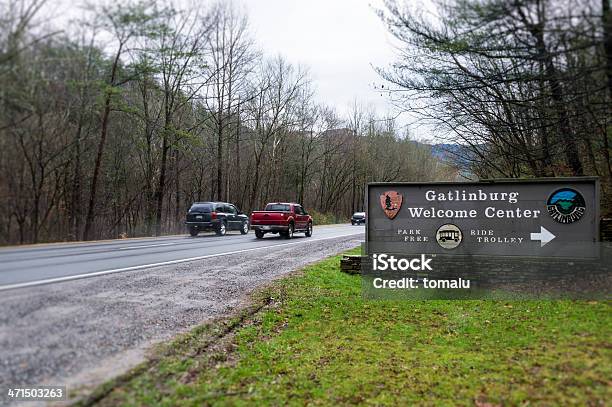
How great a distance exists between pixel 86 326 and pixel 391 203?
606 cm

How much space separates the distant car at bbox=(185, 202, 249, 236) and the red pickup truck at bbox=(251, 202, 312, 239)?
1577 millimetres

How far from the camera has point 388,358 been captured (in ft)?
18.3

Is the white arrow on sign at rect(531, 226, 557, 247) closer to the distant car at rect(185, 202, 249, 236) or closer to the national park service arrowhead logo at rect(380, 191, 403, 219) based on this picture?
the national park service arrowhead logo at rect(380, 191, 403, 219)

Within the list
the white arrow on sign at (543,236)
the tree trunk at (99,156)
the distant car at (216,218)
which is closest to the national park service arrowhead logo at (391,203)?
the white arrow on sign at (543,236)

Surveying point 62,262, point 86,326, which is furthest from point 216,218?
point 86,326

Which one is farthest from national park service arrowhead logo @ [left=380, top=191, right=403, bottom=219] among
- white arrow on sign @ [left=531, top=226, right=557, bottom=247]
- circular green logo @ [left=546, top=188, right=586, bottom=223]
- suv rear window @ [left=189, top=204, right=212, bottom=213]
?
suv rear window @ [left=189, top=204, right=212, bottom=213]

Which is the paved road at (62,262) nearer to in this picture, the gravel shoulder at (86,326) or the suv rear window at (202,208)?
the gravel shoulder at (86,326)

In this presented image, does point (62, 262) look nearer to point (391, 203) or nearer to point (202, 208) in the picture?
point (391, 203)

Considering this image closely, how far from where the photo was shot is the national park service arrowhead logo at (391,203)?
8.12 metres

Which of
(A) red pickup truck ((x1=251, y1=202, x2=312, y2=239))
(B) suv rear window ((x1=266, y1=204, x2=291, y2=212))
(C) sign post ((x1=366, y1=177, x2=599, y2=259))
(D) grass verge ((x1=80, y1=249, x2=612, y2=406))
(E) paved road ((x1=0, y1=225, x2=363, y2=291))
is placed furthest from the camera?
(B) suv rear window ((x1=266, y1=204, x2=291, y2=212))

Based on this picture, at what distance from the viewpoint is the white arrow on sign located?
7211mm

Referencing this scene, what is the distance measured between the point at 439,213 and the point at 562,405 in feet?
14.0

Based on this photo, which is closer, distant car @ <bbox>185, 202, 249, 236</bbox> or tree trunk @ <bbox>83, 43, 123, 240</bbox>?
tree trunk @ <bbox>83, 43, 123, 240</bbox>

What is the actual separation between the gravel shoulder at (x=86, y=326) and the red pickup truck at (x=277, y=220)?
1509cm
